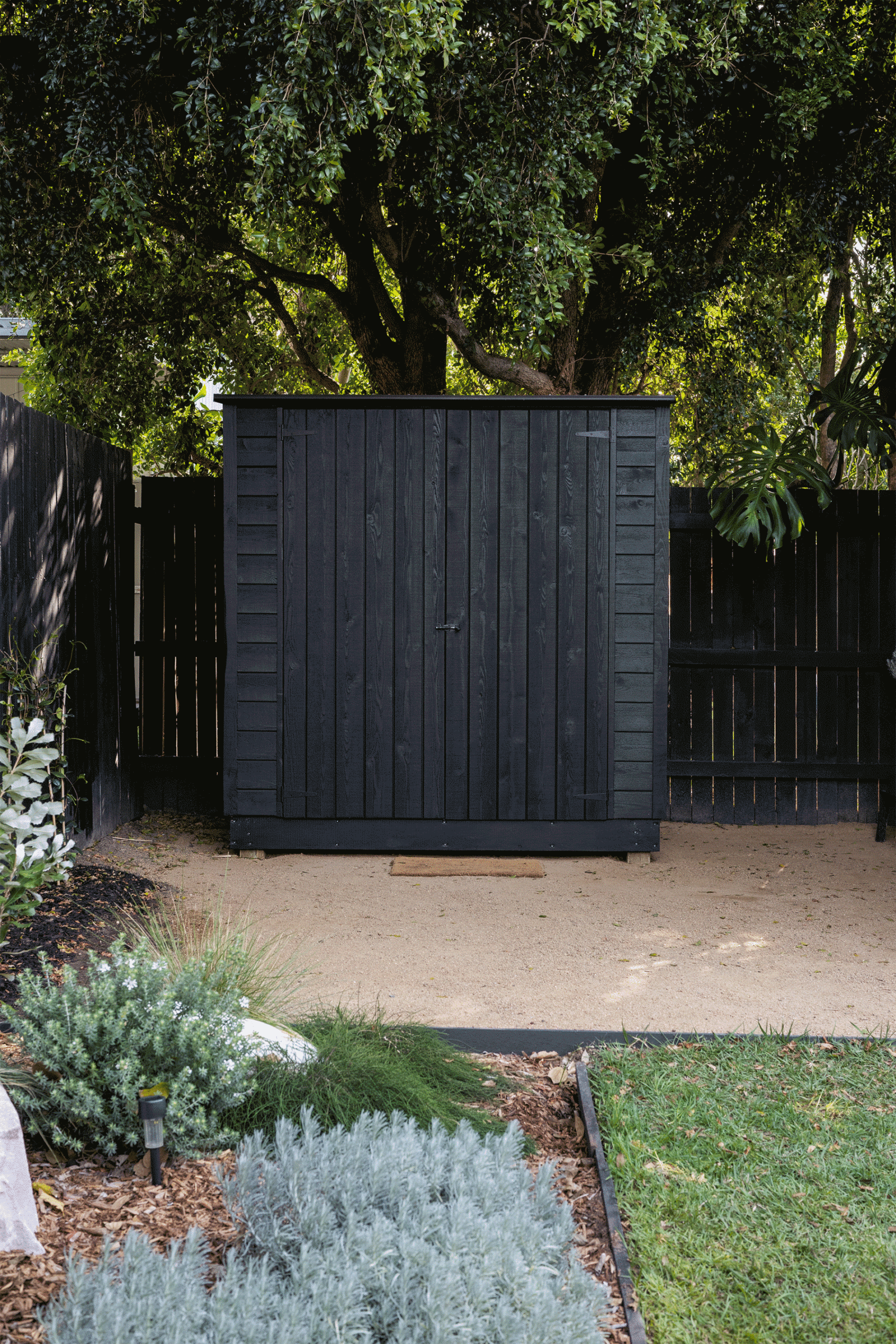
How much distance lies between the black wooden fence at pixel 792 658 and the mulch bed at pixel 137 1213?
400 centimetres

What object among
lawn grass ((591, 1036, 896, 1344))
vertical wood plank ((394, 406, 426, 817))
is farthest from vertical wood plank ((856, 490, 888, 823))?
lawn grass ((591, 1036, 896, 1344))

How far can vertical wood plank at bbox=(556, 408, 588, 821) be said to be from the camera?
5109 millimetres

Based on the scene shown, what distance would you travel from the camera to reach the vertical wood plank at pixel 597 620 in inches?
201

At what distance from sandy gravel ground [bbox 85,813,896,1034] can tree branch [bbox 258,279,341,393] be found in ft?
13.0

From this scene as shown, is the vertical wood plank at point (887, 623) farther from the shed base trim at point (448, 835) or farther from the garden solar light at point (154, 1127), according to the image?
the garden solar light at point (154, 1127)

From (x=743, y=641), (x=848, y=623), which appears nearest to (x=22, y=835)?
(x=743, y=641)

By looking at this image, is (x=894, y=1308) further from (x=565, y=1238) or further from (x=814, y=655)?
(x=814, y=655)

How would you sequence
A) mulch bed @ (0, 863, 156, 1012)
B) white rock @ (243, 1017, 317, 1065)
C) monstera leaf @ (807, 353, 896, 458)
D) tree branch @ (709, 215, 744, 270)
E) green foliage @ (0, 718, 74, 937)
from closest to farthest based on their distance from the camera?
1. white rock @ (243, 1017, 317, 1065)
2. green foliage @ (0, 718, 74, 937)
3. mulch bed @ (0, 863, 156, 1012)
4. monstera leaf @ (807, 353, 896, 458)
5. tree branch @ (709, 215, 744, 270)

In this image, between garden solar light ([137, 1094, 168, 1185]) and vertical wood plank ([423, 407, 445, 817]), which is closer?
garden solar light ([137, 1094, 168, 1185])

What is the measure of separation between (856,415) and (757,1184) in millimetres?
A: 4503

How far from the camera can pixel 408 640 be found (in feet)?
16.9

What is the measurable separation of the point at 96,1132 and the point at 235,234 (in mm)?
6363

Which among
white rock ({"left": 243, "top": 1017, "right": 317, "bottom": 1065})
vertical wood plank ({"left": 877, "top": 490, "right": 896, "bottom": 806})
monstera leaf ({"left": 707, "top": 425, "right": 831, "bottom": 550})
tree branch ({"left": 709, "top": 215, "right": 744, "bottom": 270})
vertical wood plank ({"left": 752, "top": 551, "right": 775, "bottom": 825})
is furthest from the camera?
tree branch ({"left": 709, "top": 215, "right": 744, "bottom": 270})

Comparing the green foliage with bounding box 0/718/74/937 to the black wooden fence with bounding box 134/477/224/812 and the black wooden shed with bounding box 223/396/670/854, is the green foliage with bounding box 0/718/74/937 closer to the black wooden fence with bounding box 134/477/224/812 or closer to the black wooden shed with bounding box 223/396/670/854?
the black wooden shed with bounding box 223/396/670/854
